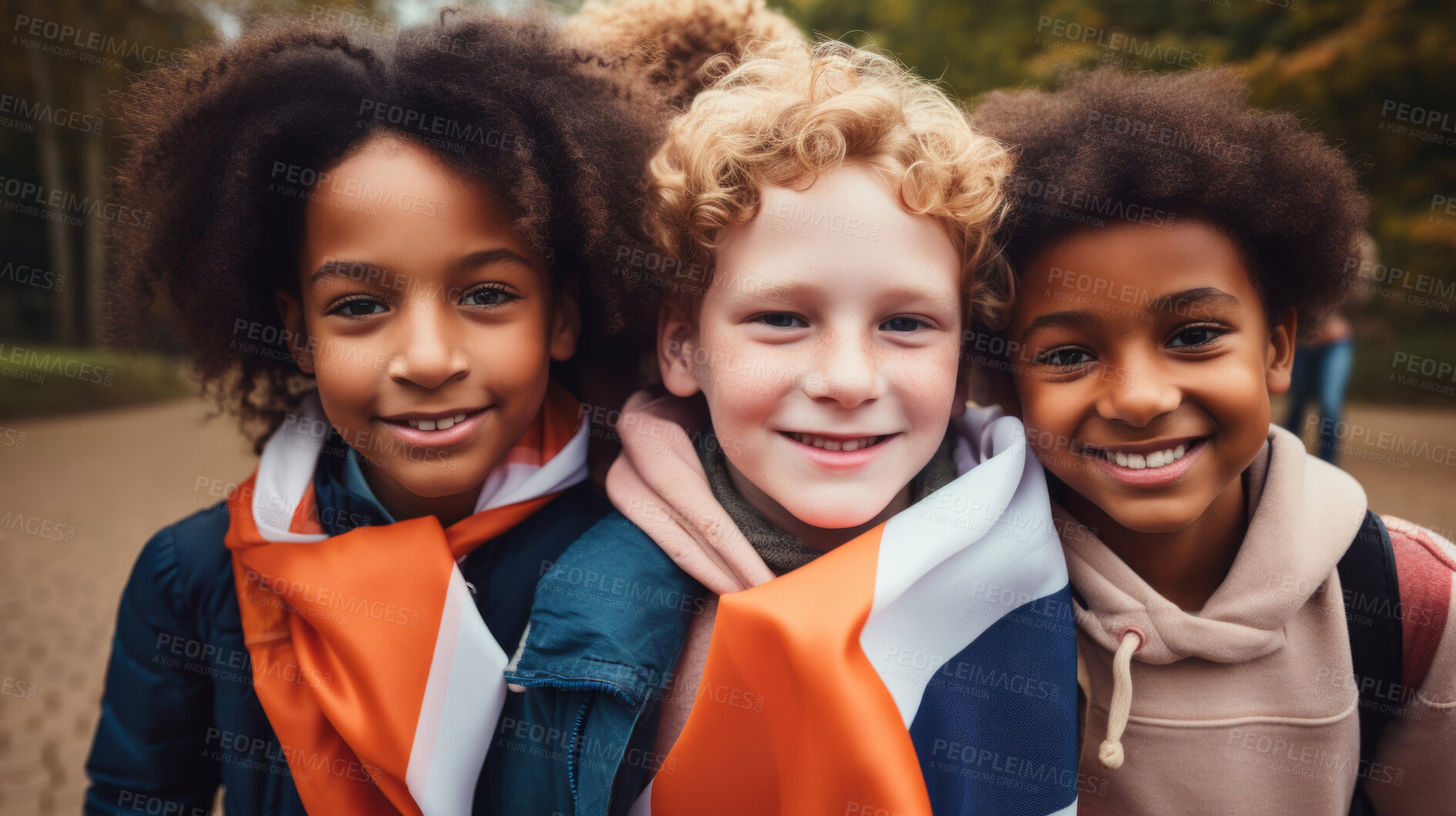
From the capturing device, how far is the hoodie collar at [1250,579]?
1.79 meters

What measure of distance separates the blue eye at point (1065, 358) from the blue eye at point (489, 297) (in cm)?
119

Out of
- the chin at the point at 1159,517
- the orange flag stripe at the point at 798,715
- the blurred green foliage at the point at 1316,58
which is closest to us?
the orange flag stripe at the point at 798,715

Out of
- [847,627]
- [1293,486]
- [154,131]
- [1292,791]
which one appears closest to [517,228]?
[154,131]

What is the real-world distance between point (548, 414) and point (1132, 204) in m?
1.42

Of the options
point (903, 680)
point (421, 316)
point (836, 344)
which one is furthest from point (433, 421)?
point (903, 680)

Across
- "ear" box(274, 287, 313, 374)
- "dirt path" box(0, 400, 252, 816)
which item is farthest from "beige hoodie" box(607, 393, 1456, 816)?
"dirt path" box(0, 400, 252, 816)

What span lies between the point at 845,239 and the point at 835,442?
0.43m

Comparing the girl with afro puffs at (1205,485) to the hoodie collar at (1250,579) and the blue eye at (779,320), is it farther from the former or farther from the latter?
the blue eye at (779,320)

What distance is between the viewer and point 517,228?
188 centimetres

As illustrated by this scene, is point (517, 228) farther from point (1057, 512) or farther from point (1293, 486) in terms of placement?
point (1293, 486)

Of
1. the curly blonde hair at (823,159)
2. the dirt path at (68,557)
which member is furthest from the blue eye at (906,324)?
the dirt path at (68,557)

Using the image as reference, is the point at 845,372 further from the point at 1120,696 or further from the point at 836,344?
the point at 1120,696

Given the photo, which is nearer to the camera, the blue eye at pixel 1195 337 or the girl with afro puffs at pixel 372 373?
the blue eye at pixel 1195 337

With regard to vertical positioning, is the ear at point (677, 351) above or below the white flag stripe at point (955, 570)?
above
